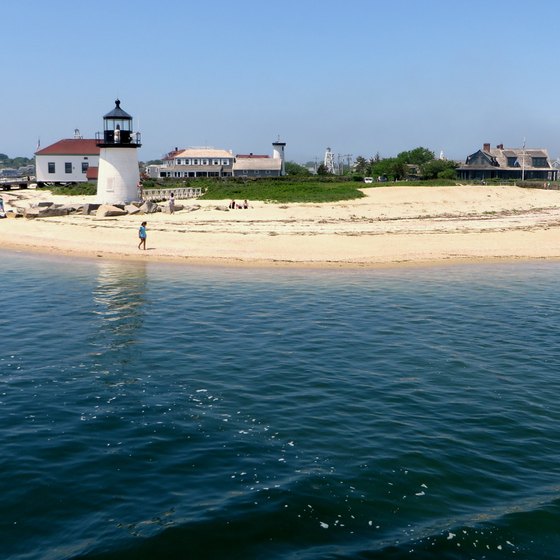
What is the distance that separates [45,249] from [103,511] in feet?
101

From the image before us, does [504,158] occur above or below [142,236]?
above

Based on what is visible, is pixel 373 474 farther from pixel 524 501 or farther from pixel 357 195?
pixel 357 195

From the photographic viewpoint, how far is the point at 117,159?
54.7 m

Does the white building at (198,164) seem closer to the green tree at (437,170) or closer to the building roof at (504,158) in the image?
the green tree at (437,170)

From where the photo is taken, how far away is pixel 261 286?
28.2 metres

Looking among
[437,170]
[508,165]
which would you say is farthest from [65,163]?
[508,165]

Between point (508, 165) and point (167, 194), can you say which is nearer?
point (167, 194)

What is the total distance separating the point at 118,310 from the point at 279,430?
12.0m

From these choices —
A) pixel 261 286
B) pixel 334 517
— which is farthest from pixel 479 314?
pixel 334 517

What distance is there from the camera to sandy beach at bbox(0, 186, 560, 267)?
116 ft

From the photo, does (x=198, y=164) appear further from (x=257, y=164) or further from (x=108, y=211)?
(x=108, y=211)

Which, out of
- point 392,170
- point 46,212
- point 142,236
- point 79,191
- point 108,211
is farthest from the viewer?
point 392,170

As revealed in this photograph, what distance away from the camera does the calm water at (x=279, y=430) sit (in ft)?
31.5


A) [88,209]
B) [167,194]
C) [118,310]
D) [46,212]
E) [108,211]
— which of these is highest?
[167,194]
